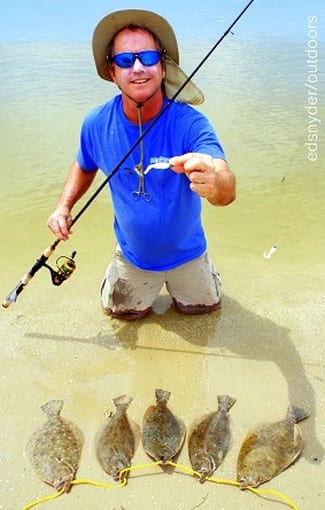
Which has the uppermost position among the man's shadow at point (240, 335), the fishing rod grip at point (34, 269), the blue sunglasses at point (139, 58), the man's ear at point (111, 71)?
the blue sunglasses at point (139, 58)

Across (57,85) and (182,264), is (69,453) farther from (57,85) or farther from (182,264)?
(57,85)

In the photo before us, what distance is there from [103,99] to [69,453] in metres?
8.53

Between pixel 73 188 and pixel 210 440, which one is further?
pixel 73 188

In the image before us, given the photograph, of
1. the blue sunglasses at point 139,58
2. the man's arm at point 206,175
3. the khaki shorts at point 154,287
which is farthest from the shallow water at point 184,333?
the blue sunglasses at point 139,58

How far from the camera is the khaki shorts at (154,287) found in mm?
3747

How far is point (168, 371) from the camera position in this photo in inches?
135

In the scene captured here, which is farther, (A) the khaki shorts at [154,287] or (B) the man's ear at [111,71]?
(A) the khaki shorts at [154,287]

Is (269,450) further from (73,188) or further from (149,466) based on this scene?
(73,188)

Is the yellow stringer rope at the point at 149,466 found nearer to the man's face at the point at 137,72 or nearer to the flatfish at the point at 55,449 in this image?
the flatfish at the point at 55,449

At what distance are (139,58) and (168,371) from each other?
2107 mm

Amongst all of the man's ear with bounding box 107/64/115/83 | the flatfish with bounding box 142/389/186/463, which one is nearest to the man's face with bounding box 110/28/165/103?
the man's ear with bounding box 107/64/115/83

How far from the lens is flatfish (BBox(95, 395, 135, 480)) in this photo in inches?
108

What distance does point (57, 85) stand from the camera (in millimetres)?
11336

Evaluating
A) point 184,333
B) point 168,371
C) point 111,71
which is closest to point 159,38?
point 111,71
